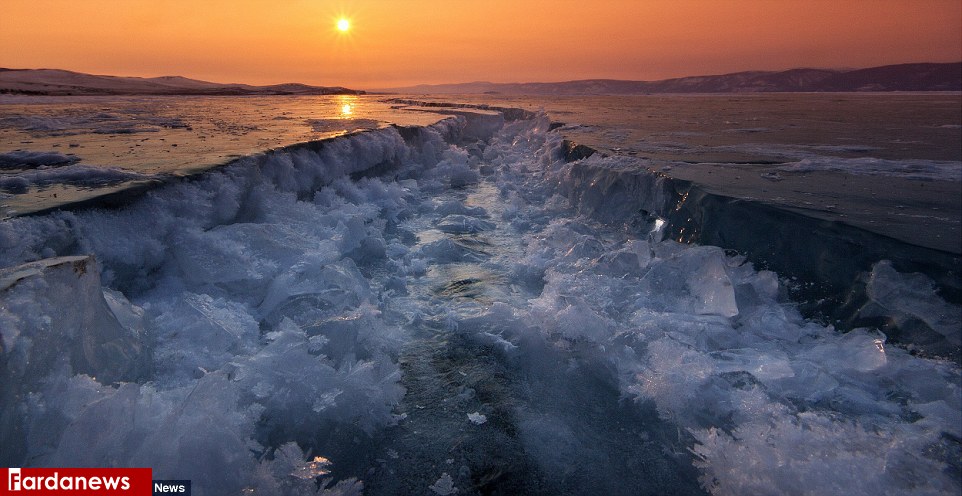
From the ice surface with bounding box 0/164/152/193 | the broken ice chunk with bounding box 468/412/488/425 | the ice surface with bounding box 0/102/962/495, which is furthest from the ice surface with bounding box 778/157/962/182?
the ice surface with bounding box 0/164/152/193

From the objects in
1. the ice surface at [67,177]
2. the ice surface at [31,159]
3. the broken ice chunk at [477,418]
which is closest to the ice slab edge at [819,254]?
the broken ice chunk at [477,418]

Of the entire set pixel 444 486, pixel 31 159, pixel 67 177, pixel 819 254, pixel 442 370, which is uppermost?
pixel 31 159

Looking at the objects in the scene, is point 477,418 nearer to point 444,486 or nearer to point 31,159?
point 444,486

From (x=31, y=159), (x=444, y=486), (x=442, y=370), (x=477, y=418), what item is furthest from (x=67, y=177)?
(x=444, y=486)

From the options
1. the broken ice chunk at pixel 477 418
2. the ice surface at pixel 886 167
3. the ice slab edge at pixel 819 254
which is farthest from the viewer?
the ice surface at pixel 886 167

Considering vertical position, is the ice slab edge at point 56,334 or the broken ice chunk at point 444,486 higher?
the ice slab edge at point 56,334

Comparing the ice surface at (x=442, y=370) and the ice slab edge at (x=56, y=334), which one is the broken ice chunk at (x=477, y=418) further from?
the ice slab edge at (x=56, y=334)

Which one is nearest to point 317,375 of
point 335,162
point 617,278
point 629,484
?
point 629,484

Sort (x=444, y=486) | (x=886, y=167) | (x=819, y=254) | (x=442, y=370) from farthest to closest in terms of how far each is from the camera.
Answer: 1. (x=886, y=167)
2. (x=819, y=254)
3. (x=442, y=370)
4. (x=444, y=486)

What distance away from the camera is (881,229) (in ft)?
11.6

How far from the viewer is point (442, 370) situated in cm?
322

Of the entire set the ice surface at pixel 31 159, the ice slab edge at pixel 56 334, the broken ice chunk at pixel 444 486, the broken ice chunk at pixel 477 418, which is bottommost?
the broken ice chunk at pixel 444 486

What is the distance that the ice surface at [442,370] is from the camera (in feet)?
7.13

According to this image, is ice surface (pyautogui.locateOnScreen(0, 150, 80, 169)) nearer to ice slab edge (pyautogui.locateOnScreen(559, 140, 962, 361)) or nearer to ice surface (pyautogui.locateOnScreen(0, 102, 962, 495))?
ice surface (pyautogui.locateOnScreen(0, 102, 962, 495))
